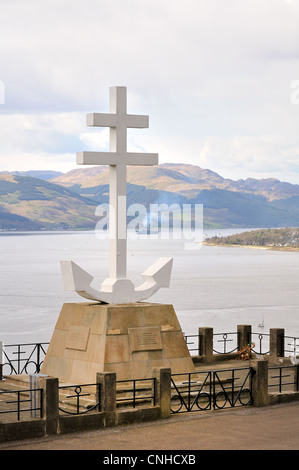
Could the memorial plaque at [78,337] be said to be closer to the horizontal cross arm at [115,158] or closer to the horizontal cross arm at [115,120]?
the horizontal cross arm at [115,158]

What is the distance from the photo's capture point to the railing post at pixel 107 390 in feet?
57.4

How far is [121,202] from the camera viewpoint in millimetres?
20281

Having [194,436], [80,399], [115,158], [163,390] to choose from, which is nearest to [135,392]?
[163,390]

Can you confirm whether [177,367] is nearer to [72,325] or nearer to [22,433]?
[72,325]

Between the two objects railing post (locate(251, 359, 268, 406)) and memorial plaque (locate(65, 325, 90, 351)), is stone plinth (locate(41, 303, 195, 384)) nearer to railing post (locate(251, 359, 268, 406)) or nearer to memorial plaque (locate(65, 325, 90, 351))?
memorial plaque (locate(65, 325, 90, 351))

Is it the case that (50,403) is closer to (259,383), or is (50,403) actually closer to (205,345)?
(259,383)

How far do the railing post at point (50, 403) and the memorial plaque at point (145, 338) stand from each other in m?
3.32

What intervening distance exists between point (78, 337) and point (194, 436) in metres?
4.41

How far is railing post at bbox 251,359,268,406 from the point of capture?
19609 millimetres

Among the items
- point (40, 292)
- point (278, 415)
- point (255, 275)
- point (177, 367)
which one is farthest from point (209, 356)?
point (255, 275)

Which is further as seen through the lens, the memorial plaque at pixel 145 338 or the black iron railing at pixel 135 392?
the memorial plaque at pixel 145 338

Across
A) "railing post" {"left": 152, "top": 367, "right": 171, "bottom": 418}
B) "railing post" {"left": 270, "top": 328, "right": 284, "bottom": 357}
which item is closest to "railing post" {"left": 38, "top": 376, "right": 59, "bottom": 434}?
"railing post" {"left": 152, "top": 367, "right": 171, "bottom": 418}

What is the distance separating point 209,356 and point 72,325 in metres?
6.03

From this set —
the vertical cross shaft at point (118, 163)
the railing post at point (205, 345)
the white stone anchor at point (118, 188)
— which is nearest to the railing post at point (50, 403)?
the white stone anchor at point (118, 188)
